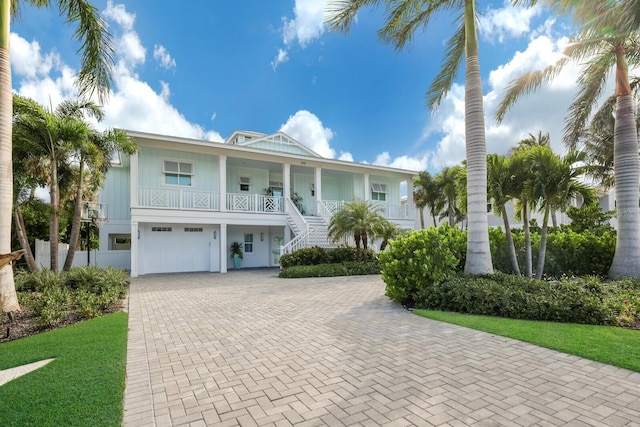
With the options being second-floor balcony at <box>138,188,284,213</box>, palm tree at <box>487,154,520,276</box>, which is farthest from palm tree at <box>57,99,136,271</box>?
palm tree at <box>487,154,520,276</box>

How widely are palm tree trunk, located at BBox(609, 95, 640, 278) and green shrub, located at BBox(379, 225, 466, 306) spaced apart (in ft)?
17.0

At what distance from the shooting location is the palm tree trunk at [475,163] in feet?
26.7

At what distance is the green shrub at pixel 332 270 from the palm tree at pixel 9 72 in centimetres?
829

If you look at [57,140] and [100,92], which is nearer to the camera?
[100,92]

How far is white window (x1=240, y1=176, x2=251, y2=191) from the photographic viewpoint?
18.4 metres

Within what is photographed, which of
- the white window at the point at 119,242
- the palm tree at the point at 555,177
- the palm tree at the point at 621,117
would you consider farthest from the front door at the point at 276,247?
the palm tree at the point at 621,117

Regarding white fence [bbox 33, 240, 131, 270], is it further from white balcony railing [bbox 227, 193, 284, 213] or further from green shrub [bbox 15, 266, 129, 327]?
white balcony railing [bbox 227, 193, 284, 213]

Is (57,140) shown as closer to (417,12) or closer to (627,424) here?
(417,12)

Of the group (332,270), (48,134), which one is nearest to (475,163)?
(332,270)

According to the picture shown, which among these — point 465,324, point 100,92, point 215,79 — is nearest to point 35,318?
point 100,92

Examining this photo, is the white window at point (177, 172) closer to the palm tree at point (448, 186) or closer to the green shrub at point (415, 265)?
the green shrub at point (415, 265)

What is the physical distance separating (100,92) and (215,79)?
725cm

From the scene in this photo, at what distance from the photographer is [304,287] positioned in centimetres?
1056

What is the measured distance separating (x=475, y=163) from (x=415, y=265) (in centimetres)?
314
